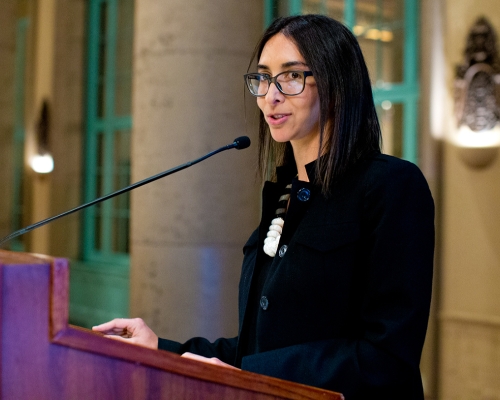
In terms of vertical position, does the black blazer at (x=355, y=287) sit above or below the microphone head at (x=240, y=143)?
below

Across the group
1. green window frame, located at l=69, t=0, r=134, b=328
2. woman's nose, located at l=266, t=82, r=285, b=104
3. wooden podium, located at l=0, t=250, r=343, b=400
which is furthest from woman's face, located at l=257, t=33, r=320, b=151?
green window frame, located at l=69, t=0, r=134, b=328

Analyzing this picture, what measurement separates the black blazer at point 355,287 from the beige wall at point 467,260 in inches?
130

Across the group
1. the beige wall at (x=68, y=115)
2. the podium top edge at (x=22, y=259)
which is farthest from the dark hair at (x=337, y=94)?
the beige wall at (x=68, y=115)

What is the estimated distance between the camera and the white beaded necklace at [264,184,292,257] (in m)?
1.62

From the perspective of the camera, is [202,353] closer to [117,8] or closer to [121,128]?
[121,128]

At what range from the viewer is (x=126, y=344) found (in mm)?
931

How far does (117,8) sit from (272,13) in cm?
364

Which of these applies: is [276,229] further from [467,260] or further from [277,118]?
[467,260]

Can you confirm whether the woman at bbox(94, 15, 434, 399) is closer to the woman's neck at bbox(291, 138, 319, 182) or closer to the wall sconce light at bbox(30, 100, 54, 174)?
the woman's neck at bbox(291, 138, 319, 182)

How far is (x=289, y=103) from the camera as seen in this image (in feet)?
5.13

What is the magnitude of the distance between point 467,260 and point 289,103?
11.3 ft

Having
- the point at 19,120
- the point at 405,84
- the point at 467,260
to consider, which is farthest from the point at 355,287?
the point at 19,120

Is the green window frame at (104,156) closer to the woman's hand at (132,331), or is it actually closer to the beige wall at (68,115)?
the beige wall at (68,115)

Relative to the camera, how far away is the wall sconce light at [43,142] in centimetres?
910
